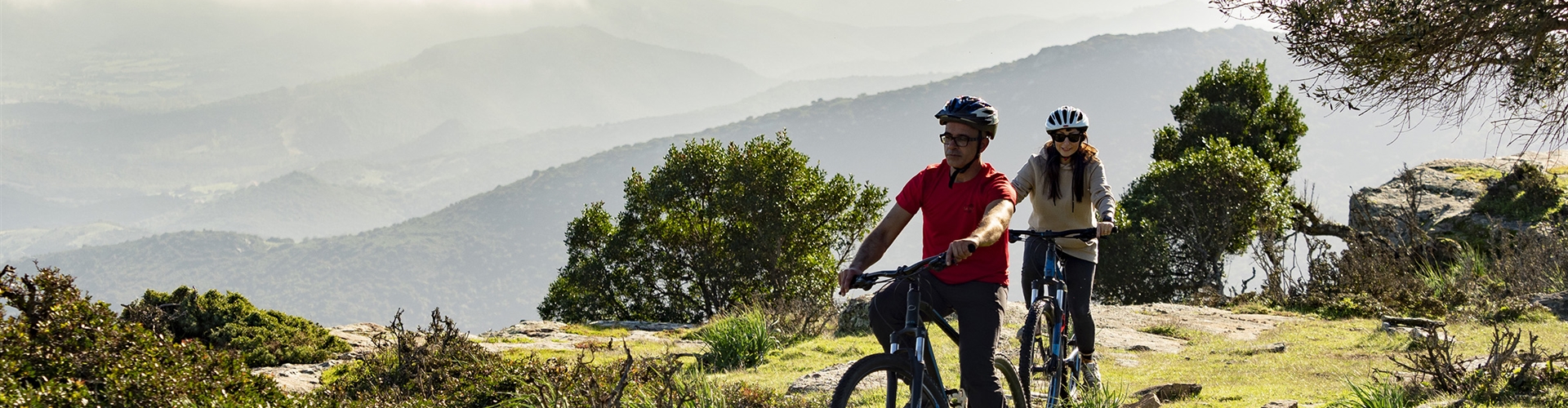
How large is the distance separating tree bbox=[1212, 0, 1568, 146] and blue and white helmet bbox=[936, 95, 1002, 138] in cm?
542

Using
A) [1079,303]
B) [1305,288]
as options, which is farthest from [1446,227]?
[1079,303]

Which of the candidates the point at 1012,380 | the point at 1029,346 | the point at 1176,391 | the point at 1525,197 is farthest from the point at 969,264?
the point at 1525,197

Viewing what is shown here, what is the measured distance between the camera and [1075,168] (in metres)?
6.18

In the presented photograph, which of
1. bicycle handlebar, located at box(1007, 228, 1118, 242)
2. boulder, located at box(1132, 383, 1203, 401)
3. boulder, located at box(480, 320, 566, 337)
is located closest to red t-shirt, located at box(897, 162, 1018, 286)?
bicycle handlebar, located at box(1007, 228, 1118, 242)

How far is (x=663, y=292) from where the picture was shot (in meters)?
29.4

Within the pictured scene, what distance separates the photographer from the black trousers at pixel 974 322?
423cm

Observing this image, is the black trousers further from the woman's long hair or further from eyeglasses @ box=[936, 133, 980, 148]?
the woman's long hair

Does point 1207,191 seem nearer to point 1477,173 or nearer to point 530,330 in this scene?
point 1477,173

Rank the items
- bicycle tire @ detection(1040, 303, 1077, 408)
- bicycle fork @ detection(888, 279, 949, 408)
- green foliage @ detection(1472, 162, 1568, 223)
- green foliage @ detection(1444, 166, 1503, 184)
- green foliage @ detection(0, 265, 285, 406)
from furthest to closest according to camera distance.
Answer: green foliage @ detection(1444, 166, 1503, 184), green foliage @ detection(1472, 162, 1568, 223), green foliage @ detection(0, 265, 285, 406), bicycle tire @ detection(1040, 303, 1077, 408), bicycle fork @ detection(888, 279, 949, 408)

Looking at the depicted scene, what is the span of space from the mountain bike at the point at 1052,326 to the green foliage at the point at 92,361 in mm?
4759

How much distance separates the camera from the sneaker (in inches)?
245

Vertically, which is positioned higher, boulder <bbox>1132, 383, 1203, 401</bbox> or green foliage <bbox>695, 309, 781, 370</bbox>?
green foliage <bbox>695, 309, 781, 370</bbox>

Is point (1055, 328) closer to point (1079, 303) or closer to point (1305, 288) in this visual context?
point (1079, 303)

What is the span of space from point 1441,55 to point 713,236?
2136cm
